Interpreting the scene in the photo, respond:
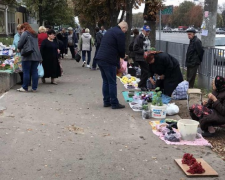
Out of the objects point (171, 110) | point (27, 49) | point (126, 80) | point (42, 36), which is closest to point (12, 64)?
point (42, 36)

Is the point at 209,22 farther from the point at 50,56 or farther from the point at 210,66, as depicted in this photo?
the point at 50,56

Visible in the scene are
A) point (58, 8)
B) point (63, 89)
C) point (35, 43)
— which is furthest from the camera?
point (58, 8)

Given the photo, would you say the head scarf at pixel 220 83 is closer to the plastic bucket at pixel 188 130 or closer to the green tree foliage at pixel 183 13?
the plastic bucket at pixel 188 130

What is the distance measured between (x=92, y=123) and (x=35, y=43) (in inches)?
138

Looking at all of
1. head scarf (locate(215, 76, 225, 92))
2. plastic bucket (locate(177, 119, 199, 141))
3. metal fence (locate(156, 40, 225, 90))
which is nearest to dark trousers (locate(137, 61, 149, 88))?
metal fence (locate(156, 40, 225, 90))

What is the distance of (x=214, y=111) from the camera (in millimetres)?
Result: 5734

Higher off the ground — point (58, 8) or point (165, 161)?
point (58, 8)

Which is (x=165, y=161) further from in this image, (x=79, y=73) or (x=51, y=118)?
(x=79, y=73)

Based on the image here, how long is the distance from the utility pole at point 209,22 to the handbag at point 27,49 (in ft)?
16.6

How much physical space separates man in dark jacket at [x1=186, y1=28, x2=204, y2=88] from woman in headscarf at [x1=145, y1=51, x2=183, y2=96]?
1.67 metres

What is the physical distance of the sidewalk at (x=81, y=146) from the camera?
14.3ft

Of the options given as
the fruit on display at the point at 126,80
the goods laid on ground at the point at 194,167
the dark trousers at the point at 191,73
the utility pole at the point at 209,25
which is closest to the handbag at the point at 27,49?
the fruit on display at the point at 126,80

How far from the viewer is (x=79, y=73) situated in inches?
544

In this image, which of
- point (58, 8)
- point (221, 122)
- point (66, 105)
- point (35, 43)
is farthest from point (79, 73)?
point (58, 8)
